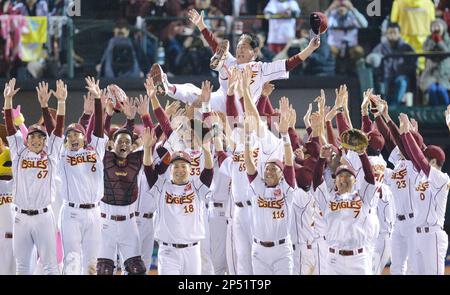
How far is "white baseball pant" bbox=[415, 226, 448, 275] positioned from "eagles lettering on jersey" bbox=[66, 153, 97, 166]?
10.8 ft

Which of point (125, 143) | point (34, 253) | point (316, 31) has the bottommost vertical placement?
point (34, 253)

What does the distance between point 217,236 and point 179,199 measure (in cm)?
100

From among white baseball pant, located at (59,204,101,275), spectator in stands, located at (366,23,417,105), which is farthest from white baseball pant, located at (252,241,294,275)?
spectator in stands, located at (366,23,417,105)

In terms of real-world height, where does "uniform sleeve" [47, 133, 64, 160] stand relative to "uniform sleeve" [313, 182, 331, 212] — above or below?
above

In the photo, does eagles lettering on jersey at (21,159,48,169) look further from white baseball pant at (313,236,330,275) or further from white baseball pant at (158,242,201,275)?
white baseball pant at (313,236,330,275)

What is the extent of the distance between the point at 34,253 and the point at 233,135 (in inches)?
90.0

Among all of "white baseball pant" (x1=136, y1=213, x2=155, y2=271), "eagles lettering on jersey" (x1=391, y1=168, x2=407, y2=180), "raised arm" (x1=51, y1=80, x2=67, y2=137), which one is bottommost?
"white baseball pant" (x1=136, y1=213, x2=155, y2=271)

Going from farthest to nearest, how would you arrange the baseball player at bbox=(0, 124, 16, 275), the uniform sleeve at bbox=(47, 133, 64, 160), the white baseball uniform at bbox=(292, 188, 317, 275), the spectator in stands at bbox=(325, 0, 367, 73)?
the spectator in stands at bbox=(325, 0, 367, 73) < the baseball player at bbox=(0, 124, 16, 275) < the white baseball uniform at bbox=(292, 188, 317, 275) < the uniform sleeve at bbox=(47, 133, 64, 160)

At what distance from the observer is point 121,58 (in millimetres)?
18672

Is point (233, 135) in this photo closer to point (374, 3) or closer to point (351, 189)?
point (351, 189)

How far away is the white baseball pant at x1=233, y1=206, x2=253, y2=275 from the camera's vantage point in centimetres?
1372

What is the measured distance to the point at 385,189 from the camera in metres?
14.7

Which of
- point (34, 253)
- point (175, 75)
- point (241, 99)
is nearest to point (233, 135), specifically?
point (241, 99)

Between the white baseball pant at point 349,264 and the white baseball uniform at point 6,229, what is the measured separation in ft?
10.8
